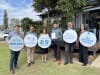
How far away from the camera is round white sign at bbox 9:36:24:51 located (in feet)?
35.6

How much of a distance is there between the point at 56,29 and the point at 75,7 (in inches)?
115

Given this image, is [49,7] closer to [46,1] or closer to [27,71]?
[46,1]

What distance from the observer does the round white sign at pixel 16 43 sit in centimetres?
1084

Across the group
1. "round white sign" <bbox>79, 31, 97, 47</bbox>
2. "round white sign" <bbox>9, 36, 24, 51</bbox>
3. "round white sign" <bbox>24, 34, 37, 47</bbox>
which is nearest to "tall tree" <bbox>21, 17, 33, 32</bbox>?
"round white sign" <bbox>24, 34, 37, 47</bbox>

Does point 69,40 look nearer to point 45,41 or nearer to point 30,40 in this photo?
point 45,41

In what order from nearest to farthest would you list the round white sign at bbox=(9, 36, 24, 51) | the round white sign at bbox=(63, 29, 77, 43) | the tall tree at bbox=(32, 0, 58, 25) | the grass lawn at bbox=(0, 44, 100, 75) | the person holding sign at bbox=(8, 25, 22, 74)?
the grass lawn at bbox=(0, 44, 100, 75) → the person holding sign at bbox=(8, 25, 22, 74) → the round white sign at bbox=(9, 36, 24, 51) → the round white sign at bbox=(63, 29, 77, 43) → the tall tree at bbox=(32, 0, 58, 25)

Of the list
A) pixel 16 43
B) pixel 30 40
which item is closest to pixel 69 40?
pixel 30 40

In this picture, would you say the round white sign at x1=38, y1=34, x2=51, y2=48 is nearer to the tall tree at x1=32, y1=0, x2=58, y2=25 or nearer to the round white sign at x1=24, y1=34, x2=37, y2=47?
the round white sign at x1=24, y1=34, x2=37, y2=47

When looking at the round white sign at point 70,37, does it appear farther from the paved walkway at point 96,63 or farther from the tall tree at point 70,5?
the tall tree at point 70,5

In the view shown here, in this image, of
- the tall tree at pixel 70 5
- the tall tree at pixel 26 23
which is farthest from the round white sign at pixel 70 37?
the tall tree at pixel 26 23

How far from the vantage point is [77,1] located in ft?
46.1

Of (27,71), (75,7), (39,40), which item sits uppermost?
(75,7)

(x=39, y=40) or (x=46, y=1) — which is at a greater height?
(x=46, y=1)

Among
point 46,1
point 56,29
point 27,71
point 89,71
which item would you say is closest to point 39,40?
point 56,29
